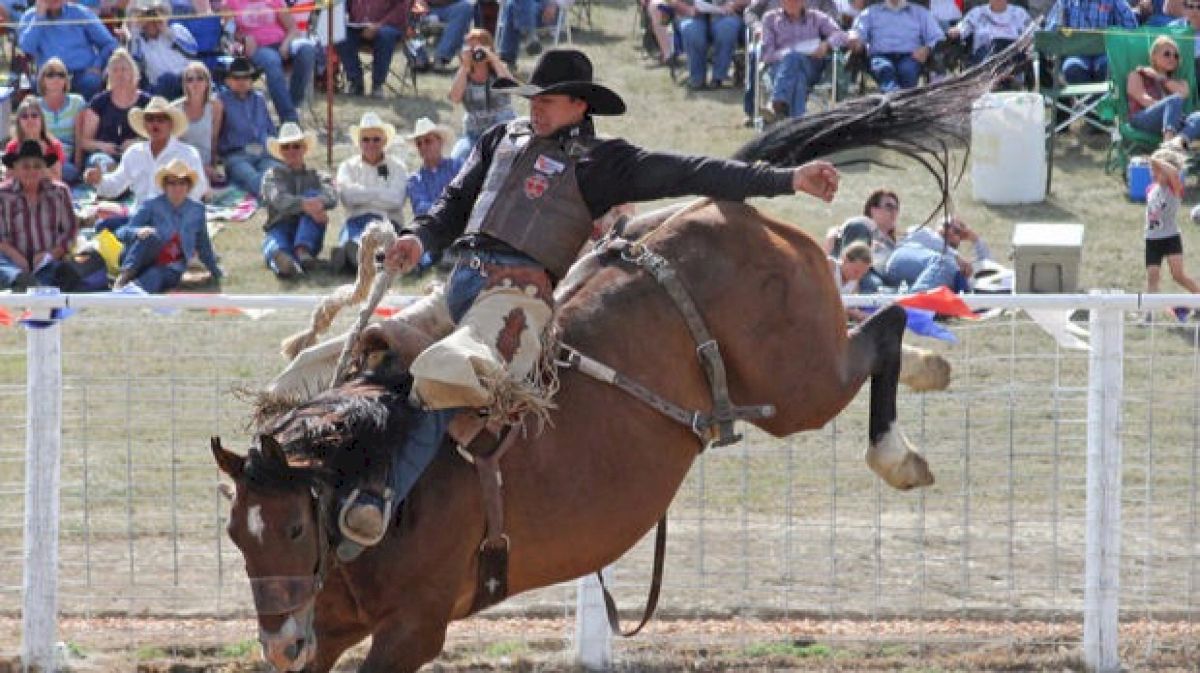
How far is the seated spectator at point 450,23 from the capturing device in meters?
19.4

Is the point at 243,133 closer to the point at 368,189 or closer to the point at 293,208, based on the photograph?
the point at 293,208

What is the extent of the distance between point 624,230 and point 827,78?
37.8 ft

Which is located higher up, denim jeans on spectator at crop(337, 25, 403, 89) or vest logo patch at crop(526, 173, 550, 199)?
vest logo patch at crop(526, 173, 550, 199)

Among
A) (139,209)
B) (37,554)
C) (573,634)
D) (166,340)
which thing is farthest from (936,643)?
(139,209)

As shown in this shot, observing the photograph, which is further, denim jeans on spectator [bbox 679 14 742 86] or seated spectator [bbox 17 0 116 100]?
denim jeans on spectator [bbox 679 14 742 86]

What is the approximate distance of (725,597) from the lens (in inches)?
354

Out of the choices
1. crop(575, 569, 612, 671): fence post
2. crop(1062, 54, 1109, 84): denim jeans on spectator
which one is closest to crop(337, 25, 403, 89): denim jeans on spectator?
crop(1062, 54, 1109, 84): denim jeans on spectator

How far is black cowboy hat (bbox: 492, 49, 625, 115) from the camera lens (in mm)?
6715

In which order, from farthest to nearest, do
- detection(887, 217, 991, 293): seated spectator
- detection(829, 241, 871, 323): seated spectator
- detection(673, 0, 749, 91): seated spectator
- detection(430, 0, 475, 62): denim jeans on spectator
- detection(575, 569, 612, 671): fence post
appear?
1. detection(430, 0, 475, 62): denim jeans on spectator
2. detection(673, 0, 749, 91): seated spectator
3. detection(887, 217, 991, 293): seated spectator
4. detection(829, 241, 871, 323): seated spectator
5. detection(575, 569, 612, 671): fence post

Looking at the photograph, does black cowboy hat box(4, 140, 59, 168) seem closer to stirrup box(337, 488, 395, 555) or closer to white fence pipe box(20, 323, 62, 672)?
white fence pipe box(20, 323, 62, 672)

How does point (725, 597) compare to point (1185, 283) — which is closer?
point (725, 597)

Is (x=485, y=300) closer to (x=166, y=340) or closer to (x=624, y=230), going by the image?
(x=624, y=230)

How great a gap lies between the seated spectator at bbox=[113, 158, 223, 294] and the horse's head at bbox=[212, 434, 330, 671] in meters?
7.97

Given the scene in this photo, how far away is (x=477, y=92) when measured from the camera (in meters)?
15.6
